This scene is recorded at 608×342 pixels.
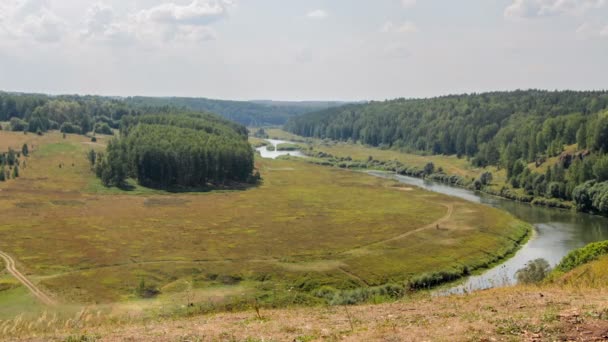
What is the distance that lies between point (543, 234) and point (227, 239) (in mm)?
60931

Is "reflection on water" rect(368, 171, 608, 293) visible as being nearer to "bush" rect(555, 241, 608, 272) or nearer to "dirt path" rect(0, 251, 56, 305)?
"bush" rect(555, 241, 608, 272)

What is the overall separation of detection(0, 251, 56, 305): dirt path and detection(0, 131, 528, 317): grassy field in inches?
48.8

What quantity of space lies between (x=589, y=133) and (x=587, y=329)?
157 metres

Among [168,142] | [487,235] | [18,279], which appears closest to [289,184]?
[168,142]

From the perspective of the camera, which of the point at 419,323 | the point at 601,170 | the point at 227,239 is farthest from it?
the point at 601,170

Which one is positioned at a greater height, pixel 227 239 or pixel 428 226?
pixel 428 226

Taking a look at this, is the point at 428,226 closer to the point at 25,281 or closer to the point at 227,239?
the point at 227,239

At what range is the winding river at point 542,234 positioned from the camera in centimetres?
8038

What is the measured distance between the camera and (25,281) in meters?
71.9

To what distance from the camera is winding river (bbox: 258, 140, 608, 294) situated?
80.4 meters

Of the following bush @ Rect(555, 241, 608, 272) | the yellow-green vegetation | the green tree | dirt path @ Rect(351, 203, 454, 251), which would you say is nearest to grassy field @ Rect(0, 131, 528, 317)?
dirt path @ Rect(351, 203, 454, 251)

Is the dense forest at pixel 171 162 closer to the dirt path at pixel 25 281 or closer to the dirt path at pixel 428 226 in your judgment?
the dirt path at pixel 428 226

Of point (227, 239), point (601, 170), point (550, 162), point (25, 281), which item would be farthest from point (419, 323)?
point (550, 162)

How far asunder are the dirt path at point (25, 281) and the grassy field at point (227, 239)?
1239 millimetres
